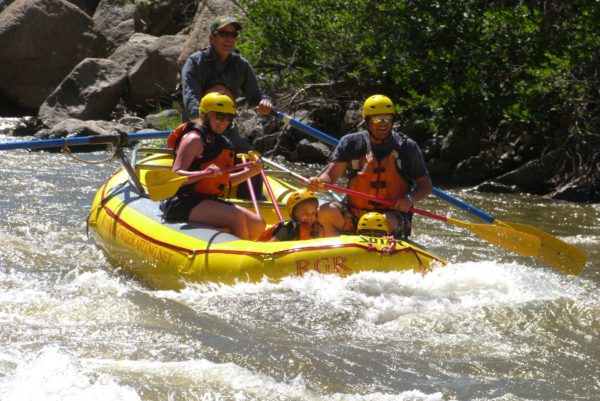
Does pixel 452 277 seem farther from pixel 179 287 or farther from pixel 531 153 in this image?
pixel 531 153

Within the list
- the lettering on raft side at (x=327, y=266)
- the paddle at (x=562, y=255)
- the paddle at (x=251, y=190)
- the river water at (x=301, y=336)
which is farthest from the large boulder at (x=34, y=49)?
the lettering on raft side at (x=327, y=266)

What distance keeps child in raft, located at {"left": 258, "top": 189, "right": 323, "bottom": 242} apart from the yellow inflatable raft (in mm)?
275

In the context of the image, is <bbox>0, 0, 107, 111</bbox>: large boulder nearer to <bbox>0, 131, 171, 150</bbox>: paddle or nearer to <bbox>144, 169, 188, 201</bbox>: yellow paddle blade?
<bbox>0, 131, 171, 150</bbox>: paddle

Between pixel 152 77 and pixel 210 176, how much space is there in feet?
34.8

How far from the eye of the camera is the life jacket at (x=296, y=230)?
6176mm

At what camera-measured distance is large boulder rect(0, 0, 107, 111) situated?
17.6m

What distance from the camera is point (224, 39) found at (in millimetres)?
7668

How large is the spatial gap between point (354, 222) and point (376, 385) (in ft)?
7.18

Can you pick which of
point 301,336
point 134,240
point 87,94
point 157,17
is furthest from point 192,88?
point 157,17

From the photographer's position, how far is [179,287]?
6.10 metres

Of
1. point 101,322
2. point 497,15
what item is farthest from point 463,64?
point 101,322

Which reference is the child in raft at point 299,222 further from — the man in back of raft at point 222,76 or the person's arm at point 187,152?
the man in back of raft at point 222,76

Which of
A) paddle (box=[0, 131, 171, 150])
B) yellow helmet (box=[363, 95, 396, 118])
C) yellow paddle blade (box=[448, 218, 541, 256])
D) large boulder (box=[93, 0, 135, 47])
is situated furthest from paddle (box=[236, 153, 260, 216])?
large boulder (box=[93, 0, 135, 47])

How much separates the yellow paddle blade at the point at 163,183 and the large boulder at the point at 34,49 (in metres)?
12.1
